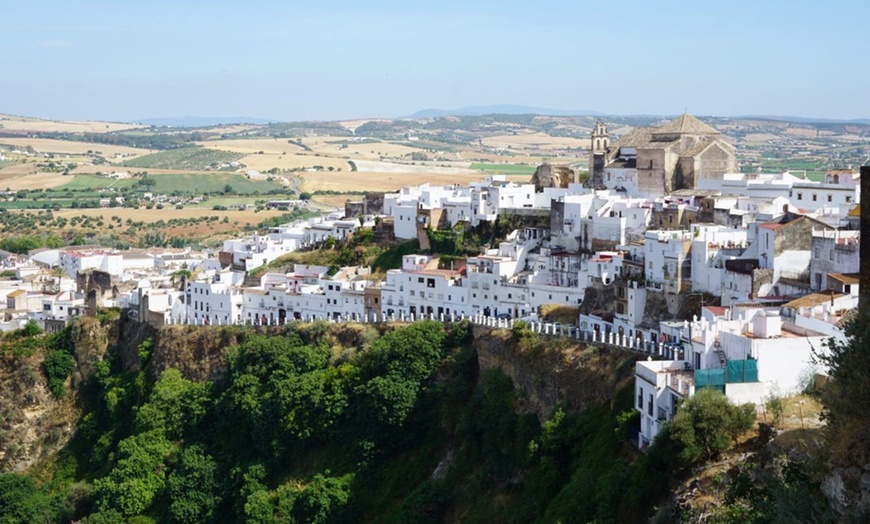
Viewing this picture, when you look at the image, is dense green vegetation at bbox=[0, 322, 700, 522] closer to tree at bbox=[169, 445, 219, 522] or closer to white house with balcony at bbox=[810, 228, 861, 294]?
tree at bbox=[169, 445, 219, 522]

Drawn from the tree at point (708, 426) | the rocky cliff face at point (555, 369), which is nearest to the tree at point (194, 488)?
the rocky cliff face at point (555, 369)

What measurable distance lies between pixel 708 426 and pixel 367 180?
147304 millimetres

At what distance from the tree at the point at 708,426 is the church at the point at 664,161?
26524 millimetres

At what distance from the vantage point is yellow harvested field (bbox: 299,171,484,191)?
160m

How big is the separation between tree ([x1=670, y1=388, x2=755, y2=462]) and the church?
26524 millimetres

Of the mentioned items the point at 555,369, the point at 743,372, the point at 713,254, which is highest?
the point at 713,254

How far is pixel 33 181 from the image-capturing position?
593 ft

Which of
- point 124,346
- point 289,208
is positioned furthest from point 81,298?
point 289,208

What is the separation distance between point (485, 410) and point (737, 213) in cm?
1199

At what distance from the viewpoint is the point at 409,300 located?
→ 52250mm

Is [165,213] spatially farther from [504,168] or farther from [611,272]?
[611,272]

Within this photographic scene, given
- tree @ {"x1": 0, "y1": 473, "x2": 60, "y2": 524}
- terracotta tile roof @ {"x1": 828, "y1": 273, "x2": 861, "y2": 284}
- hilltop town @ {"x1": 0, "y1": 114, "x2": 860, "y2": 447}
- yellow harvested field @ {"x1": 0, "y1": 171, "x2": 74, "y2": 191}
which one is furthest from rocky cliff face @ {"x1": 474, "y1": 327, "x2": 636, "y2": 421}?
yellow harvested field @ {"x1": 0, "y1": 171, "x2": 74, "y2": 191}

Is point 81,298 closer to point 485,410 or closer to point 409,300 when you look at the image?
point 409,300

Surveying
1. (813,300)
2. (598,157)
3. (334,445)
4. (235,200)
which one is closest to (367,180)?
(235,200)
